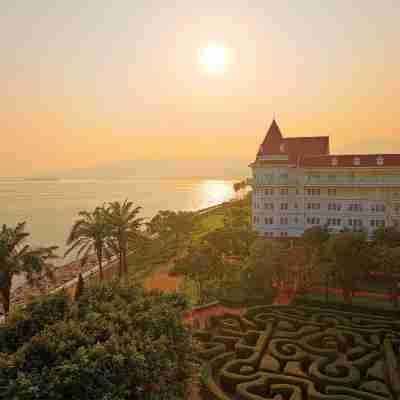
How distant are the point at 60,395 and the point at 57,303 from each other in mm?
4964

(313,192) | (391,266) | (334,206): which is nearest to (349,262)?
(391,266)

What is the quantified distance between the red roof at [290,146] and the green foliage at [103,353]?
40.7 metres

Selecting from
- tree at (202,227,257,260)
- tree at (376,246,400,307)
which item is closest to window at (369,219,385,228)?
tree at (202,227,257,260)

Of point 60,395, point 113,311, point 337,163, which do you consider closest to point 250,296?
point 113,311

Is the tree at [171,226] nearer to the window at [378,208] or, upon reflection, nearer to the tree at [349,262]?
the window at [378,208]

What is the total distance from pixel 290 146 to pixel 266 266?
2912 centimetres

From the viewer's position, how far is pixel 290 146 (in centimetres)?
5578

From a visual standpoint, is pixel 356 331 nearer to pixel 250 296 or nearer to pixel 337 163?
pixel 250 296

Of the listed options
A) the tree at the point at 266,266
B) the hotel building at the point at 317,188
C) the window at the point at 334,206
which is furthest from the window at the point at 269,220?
the tree at the point at 266,266

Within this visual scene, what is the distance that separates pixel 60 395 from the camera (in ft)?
34.8

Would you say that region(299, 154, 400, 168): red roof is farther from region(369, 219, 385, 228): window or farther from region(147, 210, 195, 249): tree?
region(147, 210, 195, 249): tree

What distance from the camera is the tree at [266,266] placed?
31.8 metres

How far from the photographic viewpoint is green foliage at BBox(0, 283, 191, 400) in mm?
10836

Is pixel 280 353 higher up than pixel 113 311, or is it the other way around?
pixel 113 311
